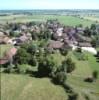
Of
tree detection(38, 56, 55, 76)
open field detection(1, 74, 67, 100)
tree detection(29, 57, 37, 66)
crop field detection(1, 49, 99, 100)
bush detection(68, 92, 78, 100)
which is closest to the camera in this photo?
bush detection(68, 92, 78, 100)

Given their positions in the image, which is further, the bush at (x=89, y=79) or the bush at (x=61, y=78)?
the bush at (x=89, y=79)

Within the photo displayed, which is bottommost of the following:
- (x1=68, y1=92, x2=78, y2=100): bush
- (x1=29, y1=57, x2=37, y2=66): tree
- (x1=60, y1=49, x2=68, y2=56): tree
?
(x1=60, y1=49, x2=68, y2=56): tree

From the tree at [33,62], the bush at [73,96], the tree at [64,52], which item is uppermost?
the bush at [73,96]

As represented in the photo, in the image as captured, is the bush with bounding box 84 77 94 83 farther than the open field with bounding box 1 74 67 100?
Yes

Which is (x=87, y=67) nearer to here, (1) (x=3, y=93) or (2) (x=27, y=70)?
(2) (x=27, y=70)

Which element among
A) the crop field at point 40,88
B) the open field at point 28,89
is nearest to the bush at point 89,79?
the crop field at point 40,88

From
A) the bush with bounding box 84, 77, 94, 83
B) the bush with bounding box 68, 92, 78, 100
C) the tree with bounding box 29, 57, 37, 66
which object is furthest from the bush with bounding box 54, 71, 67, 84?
the tree with bounding box 29, 57, 37, 66

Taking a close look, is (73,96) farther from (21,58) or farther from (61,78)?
(21,58)

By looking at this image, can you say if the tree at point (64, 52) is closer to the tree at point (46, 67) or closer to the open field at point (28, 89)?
the tree at point (46, 67)

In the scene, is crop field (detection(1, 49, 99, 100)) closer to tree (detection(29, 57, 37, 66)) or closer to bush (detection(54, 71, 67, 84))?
bush (detection(54, 71, 67, 84))

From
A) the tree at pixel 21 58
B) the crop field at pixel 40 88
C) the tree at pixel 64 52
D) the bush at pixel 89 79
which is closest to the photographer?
the crop field at pixel 40 88

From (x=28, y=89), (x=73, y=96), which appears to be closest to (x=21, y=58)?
(x=28, y=89)
